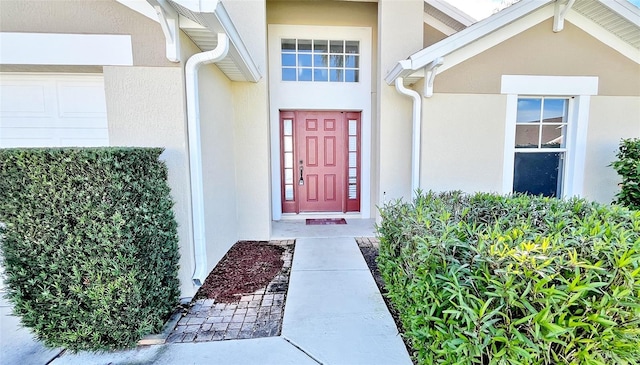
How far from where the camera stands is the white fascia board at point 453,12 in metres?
5.68

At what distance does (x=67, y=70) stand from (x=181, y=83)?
44.2 inches

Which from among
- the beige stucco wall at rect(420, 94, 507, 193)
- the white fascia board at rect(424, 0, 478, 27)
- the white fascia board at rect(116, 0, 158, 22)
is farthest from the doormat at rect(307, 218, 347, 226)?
the white fascia board at rect(424, 0, 478, 27)

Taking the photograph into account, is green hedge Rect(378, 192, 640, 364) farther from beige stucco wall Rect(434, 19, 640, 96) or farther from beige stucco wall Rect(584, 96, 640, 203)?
beige stucco wall Rect(584, 96, 640, 203)

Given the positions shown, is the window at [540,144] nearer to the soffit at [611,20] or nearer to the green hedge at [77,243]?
the soffit at [611,20]

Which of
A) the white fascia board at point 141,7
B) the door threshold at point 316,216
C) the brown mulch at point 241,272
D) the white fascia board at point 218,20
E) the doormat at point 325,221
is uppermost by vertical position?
the white fascia board at point 141,7

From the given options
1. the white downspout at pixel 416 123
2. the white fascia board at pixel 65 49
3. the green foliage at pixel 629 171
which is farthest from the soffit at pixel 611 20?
the white fascia board at pixel 65 49

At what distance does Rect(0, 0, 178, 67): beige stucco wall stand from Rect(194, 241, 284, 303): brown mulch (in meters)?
2.46

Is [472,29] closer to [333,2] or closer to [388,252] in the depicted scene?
[333,2]

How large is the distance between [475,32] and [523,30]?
956 mm

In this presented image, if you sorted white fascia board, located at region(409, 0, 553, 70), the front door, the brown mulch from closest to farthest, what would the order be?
the brown mulch, white fascia board, located at region(409, 0, 553, 70), the front door

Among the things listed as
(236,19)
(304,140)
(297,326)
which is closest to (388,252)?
(297,326)

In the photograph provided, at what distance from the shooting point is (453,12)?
5.72 meters

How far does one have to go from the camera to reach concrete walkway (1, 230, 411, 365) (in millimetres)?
2188

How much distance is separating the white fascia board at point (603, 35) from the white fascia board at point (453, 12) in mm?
1711
